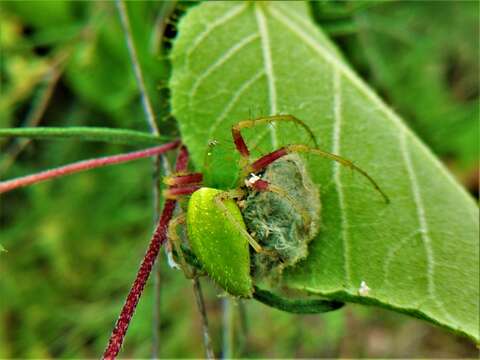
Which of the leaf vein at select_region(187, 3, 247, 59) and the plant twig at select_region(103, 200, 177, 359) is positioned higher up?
the leaf vein at select_region(187, 3, 247, 59)

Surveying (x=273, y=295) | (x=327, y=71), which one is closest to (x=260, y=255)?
(x=273, y=295)

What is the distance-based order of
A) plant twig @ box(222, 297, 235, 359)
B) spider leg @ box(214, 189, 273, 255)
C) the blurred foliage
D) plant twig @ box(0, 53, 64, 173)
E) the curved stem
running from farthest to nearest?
the blurred foliage < plant twig @ box(0, 53, 64, 173) < plant twig @ box(222, 297, 235, 359) < the curved stem < spider leg @ box(214, 189, 273, 255)

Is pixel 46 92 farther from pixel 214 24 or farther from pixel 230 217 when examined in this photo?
pixel 230 217

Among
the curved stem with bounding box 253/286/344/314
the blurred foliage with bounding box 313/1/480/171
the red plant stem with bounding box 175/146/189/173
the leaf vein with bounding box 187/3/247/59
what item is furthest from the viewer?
the blurred foliage with bounding box 313/1/480/171

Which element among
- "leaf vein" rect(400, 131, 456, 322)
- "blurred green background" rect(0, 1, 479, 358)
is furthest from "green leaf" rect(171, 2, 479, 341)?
"blurred green background" rect(0, 1, 479, 358)

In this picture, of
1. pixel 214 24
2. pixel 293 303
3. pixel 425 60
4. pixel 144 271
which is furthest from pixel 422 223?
pixel 425 60

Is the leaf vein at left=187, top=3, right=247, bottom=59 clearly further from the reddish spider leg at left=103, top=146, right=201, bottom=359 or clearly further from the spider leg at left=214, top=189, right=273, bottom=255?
the spider leg at left=214, top=189, right=273, bottom=255
